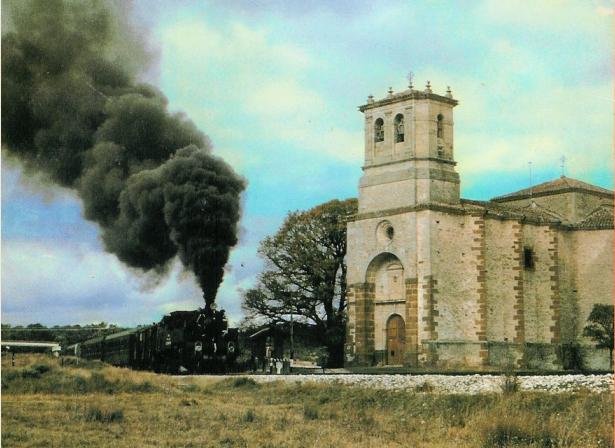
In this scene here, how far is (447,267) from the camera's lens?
41.1m

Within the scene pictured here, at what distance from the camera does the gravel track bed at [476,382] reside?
69.4 feet

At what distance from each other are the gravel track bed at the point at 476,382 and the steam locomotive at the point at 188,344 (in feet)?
12.3

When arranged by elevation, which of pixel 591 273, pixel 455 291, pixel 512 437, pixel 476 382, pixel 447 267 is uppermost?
pixel 591 273

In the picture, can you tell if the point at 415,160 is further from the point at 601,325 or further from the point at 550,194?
the point at 601,325

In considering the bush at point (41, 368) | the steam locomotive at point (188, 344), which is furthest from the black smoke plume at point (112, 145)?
the bush at point (41, 368)

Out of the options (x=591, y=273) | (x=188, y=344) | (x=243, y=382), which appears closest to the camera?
(x=243, y=382)

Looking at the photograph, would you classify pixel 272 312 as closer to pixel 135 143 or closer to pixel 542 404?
pixel 135 143

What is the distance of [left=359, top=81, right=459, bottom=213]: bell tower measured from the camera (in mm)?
42125

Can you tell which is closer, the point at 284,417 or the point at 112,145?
the point at 284,417

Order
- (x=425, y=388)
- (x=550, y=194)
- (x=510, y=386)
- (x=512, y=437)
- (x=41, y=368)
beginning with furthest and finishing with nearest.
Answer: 1. (x=550, y=194)
2. (x=41, y=368)
3. (x=425, y=388)
4. (x=510, y=386)
5. (x=512, y=437)

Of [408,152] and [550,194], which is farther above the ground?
[408,152]

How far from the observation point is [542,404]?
18.9 metres

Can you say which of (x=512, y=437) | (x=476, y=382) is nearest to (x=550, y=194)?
(x=476, y=382)

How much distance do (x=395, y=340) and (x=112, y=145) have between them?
17.3m
